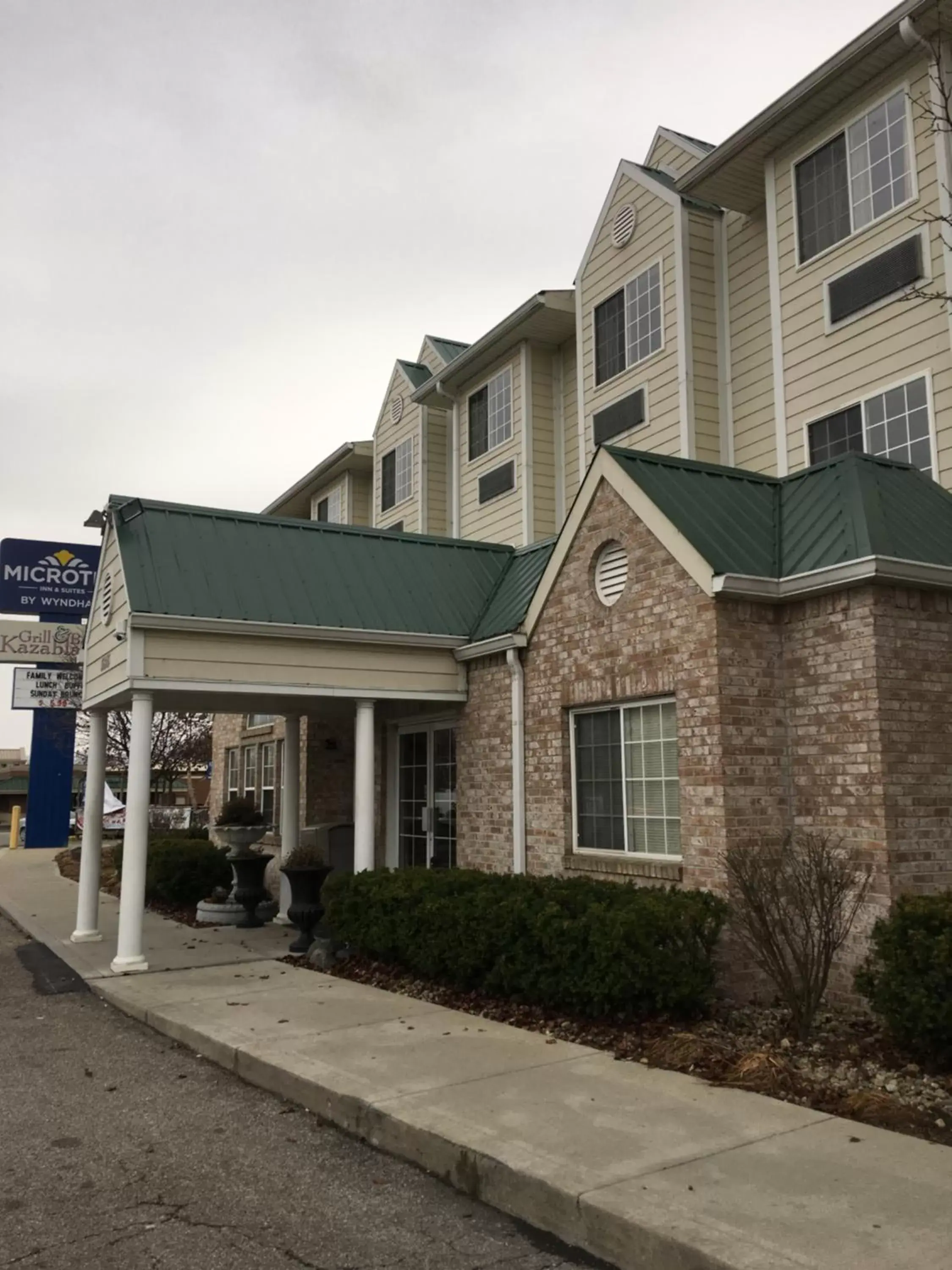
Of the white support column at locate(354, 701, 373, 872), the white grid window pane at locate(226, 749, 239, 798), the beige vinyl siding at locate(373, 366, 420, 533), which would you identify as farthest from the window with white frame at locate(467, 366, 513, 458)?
the white grid window pane at locate(226, 749, 239, 798)

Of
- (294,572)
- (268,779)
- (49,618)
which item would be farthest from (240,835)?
(49,618)

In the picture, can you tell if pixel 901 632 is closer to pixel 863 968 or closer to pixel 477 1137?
pixel 863 968

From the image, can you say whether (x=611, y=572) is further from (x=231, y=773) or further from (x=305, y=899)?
(x=231, y=773)

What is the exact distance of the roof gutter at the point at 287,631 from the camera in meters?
10.2

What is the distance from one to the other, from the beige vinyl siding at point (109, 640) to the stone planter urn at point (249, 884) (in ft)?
10.5

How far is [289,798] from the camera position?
1423 centimetres

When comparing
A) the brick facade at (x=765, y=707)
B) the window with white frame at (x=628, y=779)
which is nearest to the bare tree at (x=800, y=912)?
the brick facade at (x=765, y=707)

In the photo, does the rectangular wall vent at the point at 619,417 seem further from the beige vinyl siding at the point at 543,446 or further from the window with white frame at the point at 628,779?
the window with white frame at the point at 628,779

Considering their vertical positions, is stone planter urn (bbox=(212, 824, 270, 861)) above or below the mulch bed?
above

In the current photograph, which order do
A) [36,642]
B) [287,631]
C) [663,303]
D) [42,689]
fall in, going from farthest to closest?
[36,642] < [42,689] < [663,303] < [287,631]

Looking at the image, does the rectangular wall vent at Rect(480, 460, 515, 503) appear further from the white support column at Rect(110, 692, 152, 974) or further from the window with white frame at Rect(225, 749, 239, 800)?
the white support column at Rect(110, 692, 152, 974)

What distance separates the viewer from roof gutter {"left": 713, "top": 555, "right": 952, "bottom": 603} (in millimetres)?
7469

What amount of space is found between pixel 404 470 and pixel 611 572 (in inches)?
437

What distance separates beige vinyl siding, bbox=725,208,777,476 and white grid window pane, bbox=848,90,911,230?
5.22ft
